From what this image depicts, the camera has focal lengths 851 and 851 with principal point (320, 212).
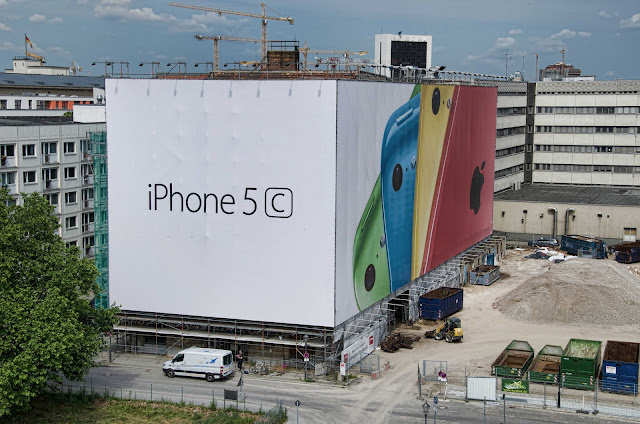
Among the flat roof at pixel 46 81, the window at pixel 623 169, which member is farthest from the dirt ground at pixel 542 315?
the flat roof at pixel 46 81

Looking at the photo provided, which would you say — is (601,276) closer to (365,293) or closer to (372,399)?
(365,293)

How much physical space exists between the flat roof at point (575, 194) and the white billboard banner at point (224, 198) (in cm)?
6013

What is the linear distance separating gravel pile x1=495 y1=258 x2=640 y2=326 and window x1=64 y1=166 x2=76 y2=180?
41576 millimetres

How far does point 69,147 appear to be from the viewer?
8094cm

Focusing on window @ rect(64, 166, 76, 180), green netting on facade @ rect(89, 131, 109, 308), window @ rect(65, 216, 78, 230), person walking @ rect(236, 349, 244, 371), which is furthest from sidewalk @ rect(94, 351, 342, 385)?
window @ rect(64, 166, 76, 180)

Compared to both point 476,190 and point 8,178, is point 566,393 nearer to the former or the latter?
point 476,190

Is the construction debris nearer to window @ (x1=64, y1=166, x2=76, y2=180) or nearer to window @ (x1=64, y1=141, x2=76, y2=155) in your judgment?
window @ (x1=64, y1=166, x2=76, y2=180)

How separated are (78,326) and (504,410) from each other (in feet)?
77.8

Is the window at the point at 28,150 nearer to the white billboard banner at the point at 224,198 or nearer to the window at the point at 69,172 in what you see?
the window at the point at 69,172

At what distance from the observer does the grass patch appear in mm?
46469

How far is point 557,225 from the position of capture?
108 metres

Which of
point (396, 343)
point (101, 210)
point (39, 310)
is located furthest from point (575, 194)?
point (39, 310)

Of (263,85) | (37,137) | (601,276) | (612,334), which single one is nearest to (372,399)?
(263,85)

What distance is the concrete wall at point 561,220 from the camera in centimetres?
10456
